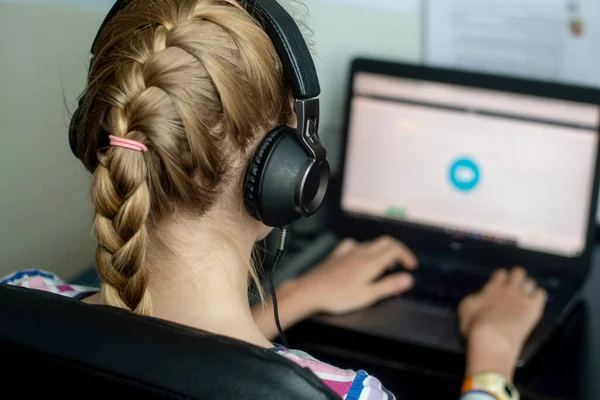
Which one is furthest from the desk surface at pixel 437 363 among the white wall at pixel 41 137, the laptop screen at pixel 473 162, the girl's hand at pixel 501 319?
the white wall at pixel 41 137

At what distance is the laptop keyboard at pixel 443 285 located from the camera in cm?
109

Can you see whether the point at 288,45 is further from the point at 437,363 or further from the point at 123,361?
the point at 437,363

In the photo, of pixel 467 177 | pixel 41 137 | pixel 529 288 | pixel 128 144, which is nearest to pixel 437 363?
pixel 529 288

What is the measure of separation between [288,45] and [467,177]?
2.09 ft

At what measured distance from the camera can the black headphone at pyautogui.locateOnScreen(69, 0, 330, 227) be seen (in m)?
0.65

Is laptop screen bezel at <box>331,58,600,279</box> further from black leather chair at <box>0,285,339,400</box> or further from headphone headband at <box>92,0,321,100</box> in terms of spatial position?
black leather chair at <box>0,285,339,400</box>

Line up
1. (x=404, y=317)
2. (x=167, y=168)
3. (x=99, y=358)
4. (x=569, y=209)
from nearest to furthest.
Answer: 1. (x=99, y=358)
2. (x=167, y=168)
3. (x=404, y=317)
4. (x=569, y=209)

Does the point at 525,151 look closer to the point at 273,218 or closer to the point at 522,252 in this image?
the point at 522,252

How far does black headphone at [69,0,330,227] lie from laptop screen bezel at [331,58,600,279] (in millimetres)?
566

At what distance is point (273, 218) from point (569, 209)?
654mm

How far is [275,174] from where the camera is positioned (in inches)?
26.0

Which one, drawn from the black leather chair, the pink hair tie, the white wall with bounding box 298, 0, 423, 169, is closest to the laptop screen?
the white wall with bounding box 298, 0, 423, 169

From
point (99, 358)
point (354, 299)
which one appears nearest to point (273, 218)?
point (99, 358)

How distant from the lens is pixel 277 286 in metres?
1.13
